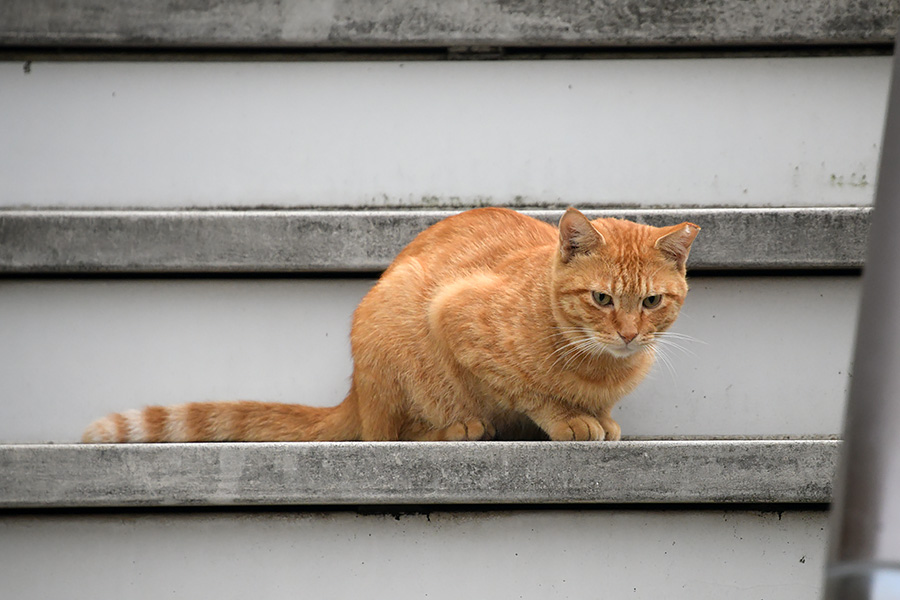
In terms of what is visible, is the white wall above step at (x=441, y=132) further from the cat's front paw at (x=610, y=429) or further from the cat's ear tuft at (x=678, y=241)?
the cat's front paw at (x=610, y=429)

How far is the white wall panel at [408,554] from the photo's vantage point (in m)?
1.48

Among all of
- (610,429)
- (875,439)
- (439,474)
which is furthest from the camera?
(610,429)

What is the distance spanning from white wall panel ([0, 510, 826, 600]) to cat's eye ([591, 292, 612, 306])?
0.37 meters

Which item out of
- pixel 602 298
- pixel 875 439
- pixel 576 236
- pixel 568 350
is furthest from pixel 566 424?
pixel 875 439

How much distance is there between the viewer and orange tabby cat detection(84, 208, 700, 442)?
1.53 meters

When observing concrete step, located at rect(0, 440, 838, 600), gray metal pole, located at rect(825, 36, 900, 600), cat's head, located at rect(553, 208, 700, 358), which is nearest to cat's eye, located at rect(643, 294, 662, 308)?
cat's head, located at rect(553, 208, 700, 358)

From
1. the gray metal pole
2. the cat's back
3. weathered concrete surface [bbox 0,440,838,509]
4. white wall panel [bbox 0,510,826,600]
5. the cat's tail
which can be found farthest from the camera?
the cat's back

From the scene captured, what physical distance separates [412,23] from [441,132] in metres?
0.25

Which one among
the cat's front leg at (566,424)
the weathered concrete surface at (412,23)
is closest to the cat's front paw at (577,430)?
the cat's front leg at (566,424)

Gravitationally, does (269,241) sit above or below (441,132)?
below

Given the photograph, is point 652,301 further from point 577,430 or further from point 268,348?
point 268,348

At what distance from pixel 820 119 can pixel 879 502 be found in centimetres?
180

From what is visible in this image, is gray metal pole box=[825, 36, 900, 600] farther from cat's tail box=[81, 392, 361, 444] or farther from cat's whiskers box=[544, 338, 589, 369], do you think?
cat's tail box=[81, 392, 361, 444]

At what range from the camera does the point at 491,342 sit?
1587 millimetres
